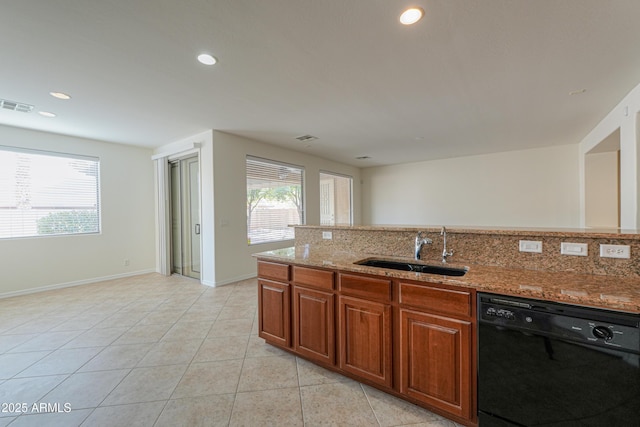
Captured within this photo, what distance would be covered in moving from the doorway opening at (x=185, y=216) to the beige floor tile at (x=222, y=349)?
2531 mm

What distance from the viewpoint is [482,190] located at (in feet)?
21.5

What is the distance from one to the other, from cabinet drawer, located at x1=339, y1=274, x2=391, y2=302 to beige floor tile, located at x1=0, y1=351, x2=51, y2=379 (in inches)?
109

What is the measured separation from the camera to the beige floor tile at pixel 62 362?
7.14 feet

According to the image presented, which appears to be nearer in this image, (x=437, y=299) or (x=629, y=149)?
(x=437, y=299)

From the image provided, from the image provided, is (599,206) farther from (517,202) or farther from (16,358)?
(16,358)

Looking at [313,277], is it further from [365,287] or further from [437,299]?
[437,299]

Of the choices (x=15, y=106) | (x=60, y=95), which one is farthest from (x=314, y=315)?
(x=15, y=106)

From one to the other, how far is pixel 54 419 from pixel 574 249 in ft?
11.4

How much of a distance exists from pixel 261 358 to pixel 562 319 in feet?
7.05

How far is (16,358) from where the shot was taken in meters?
2.38

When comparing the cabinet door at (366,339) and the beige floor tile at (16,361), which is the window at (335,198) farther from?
the beige floor tile at (16,361)

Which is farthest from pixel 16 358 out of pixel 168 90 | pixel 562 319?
pixel 562 319

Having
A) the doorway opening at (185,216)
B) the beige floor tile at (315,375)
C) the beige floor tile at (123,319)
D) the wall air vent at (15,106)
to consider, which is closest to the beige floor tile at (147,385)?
the beige floor tile at (315,375)

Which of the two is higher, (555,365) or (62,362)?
(555,365)
